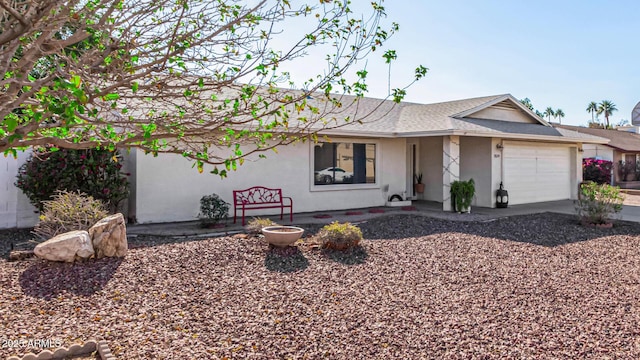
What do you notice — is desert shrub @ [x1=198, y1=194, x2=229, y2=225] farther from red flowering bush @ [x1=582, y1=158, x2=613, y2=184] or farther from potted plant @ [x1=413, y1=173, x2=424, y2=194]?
red flowering bush @ [x1=582, y1=158, x2=613, y2=184]

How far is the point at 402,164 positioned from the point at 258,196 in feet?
18.1

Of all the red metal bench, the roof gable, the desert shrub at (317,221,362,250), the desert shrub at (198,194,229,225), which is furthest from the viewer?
the roof gable

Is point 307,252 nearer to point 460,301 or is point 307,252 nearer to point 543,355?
point 460,301

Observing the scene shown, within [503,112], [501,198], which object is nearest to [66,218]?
[501,198]

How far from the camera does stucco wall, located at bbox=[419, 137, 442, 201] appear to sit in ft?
52.3

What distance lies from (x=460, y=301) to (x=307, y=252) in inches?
113

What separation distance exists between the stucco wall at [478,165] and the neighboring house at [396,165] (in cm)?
3

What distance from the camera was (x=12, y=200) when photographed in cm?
973

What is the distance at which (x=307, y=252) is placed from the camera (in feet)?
24.1

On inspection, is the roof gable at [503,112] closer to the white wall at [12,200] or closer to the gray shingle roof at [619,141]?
the gray shingle roof at [619,141]

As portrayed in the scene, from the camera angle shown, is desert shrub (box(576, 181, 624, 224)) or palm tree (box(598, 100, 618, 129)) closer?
desert shrub (box(576, 181, 624, 224))

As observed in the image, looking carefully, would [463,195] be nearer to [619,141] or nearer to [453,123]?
[453,123]

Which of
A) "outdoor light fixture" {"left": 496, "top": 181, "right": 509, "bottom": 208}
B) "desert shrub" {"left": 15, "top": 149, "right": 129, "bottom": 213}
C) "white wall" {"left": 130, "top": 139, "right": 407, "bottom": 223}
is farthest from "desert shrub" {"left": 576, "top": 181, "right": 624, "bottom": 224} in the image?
"desert shrub" {"left": 15, "top": 149, "right": 129, "bottom": 213}

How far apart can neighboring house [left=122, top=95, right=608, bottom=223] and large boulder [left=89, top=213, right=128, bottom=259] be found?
4.09 meters
